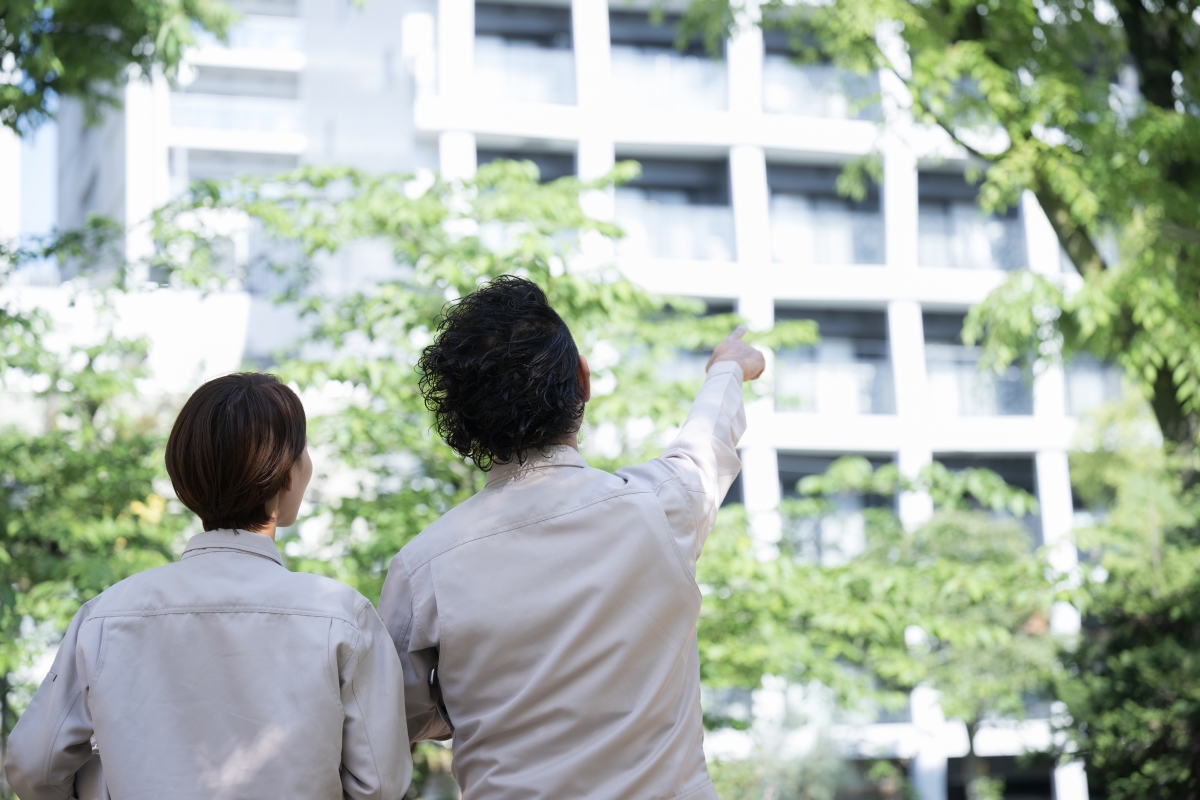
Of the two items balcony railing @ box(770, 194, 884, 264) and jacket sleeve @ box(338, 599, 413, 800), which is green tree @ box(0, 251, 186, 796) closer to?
jacket sleeve @ box(338, 599, 413, 800)

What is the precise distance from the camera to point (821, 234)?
555 inches

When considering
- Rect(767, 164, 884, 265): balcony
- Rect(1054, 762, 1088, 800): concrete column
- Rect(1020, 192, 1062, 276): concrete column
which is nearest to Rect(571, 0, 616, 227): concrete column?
Rect(767, 164, 884, 265): balcony

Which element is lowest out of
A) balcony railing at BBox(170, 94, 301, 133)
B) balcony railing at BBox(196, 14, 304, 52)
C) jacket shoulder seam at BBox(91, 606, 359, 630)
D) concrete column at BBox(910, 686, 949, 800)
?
concrete column at BBox(910, 686, 949, 800)

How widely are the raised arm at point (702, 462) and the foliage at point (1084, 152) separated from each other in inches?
91.1

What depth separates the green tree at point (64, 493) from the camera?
2908 millimetres

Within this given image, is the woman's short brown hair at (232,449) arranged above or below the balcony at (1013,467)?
below

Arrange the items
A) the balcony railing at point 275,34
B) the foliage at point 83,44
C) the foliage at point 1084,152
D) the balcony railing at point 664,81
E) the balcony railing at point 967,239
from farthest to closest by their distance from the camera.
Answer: the balcony railing at point 275,34, the balcony railing at point 967,239, the balcony railing at point 664,81, the foliage at point 1084,152, the foliage at point 83,44

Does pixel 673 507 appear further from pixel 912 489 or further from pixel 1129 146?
pixel 912 489

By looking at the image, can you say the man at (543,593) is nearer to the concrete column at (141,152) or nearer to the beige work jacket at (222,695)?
the beige work jacket at (222,695)

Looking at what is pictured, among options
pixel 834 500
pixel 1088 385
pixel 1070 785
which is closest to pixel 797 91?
pixel 834 500

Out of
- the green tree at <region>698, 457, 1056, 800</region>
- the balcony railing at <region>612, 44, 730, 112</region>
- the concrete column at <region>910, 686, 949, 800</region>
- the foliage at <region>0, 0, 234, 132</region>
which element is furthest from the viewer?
the balcony railing at <region>612, 44, 730, 112</region>

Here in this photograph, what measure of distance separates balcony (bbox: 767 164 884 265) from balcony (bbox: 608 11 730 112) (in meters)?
1.39

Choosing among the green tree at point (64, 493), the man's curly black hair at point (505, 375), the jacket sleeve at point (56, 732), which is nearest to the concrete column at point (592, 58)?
the green tree at point (64, 493)

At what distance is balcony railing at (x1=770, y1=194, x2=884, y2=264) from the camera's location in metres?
14.0
